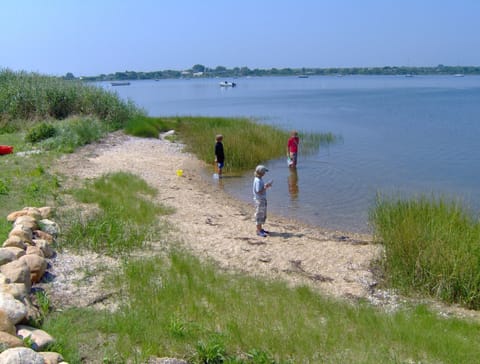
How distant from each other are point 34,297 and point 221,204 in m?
9.48

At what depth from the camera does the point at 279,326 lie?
20.5 feet

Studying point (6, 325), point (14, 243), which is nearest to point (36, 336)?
point (6, 325)

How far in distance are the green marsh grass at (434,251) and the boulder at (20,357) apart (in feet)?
20.0

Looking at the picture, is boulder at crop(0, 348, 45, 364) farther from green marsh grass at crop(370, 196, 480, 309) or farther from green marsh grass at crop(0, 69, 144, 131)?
green marsh grass at crop(0, 69, 144, 131)

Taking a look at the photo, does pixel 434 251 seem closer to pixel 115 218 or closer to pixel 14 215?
pixel 115 218

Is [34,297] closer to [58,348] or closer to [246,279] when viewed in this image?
[58,348]

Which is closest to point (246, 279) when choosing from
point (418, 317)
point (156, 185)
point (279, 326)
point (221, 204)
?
point (279, 326)

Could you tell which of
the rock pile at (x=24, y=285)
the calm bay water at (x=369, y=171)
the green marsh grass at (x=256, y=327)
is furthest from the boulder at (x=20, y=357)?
the calm bay water at (x=369, y=171)

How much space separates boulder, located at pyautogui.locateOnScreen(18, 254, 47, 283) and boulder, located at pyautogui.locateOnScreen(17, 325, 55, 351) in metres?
1.67

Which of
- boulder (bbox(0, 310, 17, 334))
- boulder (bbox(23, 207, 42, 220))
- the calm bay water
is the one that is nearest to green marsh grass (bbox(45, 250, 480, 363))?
boulder (bbox(0, 310, 17, 334))

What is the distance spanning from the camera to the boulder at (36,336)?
512cm

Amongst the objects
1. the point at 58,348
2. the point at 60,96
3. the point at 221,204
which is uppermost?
the point at 60,96

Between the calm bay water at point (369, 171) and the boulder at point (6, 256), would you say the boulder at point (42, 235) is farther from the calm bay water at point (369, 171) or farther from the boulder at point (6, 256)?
the calm bay water at point (369, 171)

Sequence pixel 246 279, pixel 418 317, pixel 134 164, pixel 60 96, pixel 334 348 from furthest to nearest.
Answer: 1. pixel 60 96
2. pixel 134 164
3. pixel 246 279
4. pixel 418 317
5. pixel 334 348
